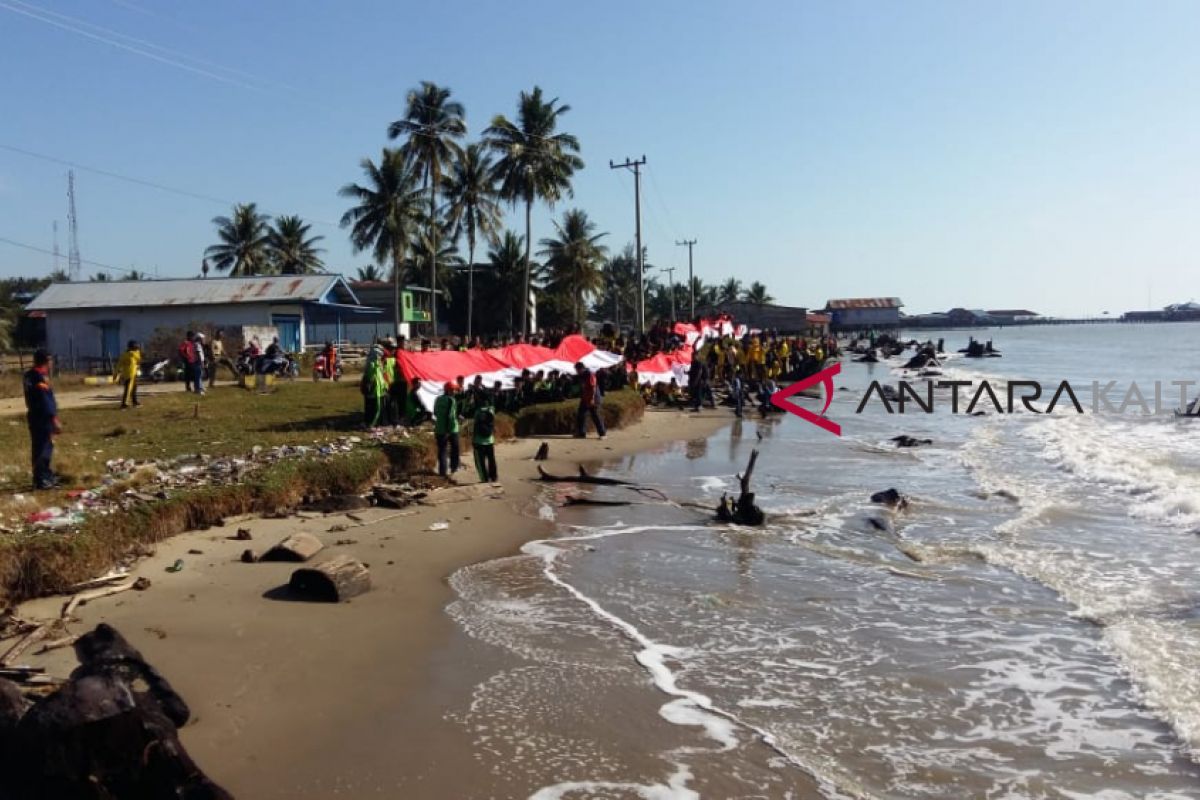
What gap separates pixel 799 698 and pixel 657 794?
1.80m

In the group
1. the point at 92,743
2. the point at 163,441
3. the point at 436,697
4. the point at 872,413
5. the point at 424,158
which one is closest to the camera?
the point at 92,743

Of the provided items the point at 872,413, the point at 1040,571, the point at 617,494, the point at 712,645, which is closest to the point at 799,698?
the point at 712,645

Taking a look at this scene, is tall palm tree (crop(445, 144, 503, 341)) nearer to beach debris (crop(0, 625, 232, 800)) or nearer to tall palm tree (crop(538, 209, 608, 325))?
tall palm tree (crop(538, 209, 608, 325))

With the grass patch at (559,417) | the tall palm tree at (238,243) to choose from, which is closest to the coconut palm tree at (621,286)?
the tall palm tree at (238,243)

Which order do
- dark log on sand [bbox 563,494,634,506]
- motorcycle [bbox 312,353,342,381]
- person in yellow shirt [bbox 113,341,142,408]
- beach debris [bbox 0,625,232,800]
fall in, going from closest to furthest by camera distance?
1. beach debris [bbox 0,625,232,800]
2. dark log on sand [bbox 563,494,634,506]
3. person in yellow shirt [bbox 113,341,142,408]
4. motorcycle [bbox 312,353,342,381]

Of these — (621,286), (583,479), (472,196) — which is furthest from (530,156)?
(621,286)

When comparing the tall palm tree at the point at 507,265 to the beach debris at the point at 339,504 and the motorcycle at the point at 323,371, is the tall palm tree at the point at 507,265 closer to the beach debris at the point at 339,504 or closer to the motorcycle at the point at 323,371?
the motorcycle at the point at 323,371

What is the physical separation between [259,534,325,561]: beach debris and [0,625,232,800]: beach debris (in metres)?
4.65

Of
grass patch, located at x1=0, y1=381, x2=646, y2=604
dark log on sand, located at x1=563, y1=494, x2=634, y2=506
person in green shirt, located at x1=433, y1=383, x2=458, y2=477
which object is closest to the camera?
grass patch, located at x1=0, y1=381, x2=646, y2=604

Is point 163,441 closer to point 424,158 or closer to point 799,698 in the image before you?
point 799,698

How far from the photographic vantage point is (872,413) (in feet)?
101

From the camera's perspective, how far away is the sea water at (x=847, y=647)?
5.48 meters

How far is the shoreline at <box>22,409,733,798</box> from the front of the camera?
5301 mm

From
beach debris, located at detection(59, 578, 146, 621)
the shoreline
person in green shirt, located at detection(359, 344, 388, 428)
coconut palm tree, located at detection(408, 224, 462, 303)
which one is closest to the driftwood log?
the shoreline
